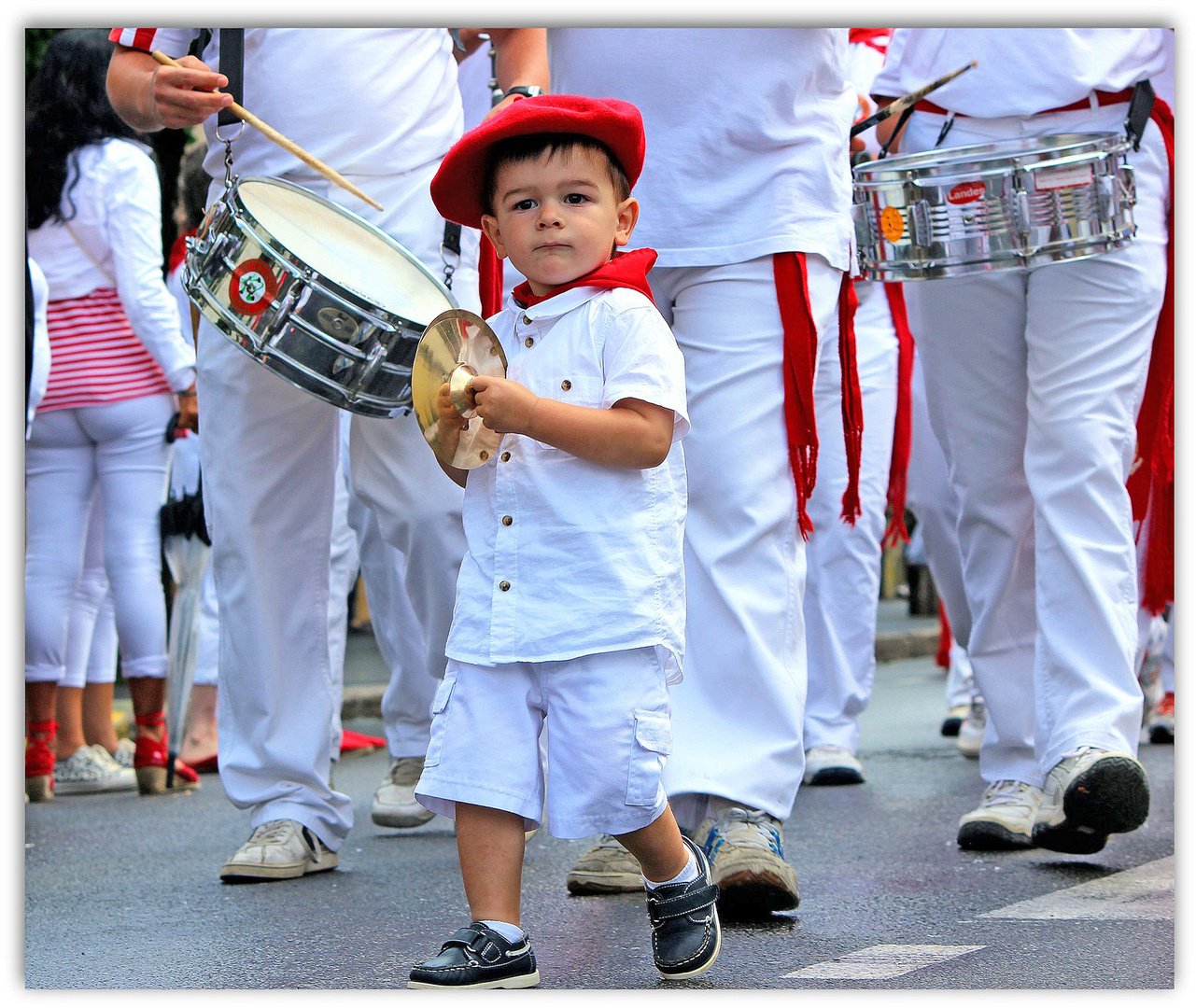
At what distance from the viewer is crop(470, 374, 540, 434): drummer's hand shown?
2.53m

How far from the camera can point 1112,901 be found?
3152 mm

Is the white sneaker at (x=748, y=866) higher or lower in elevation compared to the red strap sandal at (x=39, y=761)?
higher

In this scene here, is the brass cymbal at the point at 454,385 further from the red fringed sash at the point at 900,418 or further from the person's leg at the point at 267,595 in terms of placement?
the red fringed sash at the point at 900,418

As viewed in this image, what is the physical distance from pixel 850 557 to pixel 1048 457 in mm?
1841

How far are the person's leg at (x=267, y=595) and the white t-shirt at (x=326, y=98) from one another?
1.33 ft

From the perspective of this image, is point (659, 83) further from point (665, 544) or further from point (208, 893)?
point (208, 893)

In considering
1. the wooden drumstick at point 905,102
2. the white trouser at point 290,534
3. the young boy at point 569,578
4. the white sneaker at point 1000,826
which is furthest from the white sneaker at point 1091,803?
the wooden drumstick at point 905,102

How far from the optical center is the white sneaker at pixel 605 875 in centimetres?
337

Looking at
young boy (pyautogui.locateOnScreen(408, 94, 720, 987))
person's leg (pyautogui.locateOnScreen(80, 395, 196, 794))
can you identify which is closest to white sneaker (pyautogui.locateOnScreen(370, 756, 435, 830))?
person's leg (pyautogui.locateOnScreen(80, 395, 196, 794))

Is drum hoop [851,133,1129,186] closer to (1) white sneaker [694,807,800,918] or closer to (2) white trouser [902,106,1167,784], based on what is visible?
(2) white trouser [902,106,1167,784]

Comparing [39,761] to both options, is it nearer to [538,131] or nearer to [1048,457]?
[1048,457]

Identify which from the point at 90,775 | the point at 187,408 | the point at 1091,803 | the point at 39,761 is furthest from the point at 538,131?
the point at 90,775

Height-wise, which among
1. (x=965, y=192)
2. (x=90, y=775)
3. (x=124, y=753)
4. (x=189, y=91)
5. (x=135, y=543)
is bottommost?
(x=124, y=753)

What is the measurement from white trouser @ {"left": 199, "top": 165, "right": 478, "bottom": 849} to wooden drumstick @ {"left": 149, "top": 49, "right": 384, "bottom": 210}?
0.73 ft
